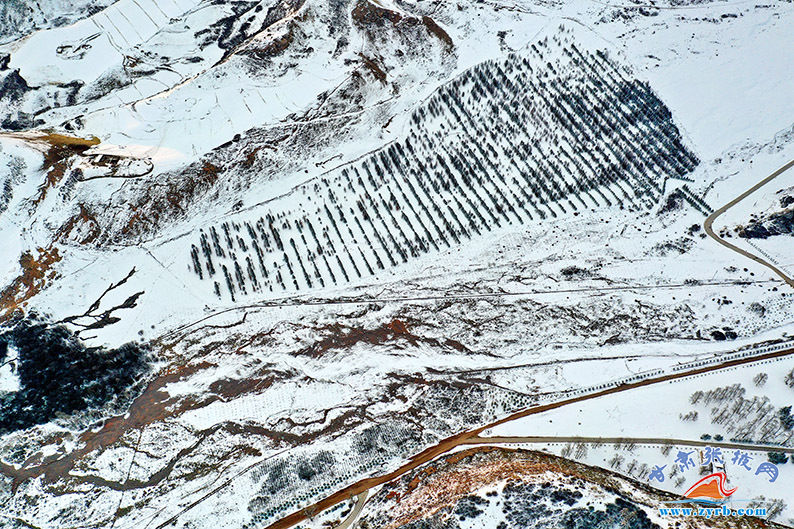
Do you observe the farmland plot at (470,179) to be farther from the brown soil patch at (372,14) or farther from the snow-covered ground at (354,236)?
the brown soil patch at (372,14)

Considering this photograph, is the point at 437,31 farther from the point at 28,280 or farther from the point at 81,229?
the point at 28,280

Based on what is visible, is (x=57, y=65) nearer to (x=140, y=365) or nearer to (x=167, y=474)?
(x=140, y=365)

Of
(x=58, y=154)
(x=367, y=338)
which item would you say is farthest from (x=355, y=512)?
(x=58, y=154)

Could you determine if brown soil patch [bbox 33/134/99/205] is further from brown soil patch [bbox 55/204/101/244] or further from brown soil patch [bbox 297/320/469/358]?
brown soil patch [bbox 297/320/469/358]

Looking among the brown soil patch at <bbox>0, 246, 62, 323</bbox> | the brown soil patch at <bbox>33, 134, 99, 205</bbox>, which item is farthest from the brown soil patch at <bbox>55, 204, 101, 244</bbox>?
the brown soil patch at <bbox>33, 134, 99, 205</bbox>

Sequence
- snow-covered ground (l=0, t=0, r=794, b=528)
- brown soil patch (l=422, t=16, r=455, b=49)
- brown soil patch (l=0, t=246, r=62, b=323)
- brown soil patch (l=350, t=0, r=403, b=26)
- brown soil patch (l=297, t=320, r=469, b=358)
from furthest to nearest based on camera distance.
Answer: brown soil patch (l=350, t=0, r=403, b=26) → brown soil patch (l=422, t=16, r=455, b=49) → brown soil patch (l=0, t=246, r=62, b=323) → brown soil patch (l=297, t=320, r=469, b=358) → snow-covered ground (l=0, t=0, r=794, b=528)

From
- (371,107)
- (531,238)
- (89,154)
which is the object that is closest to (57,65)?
(89,154)
